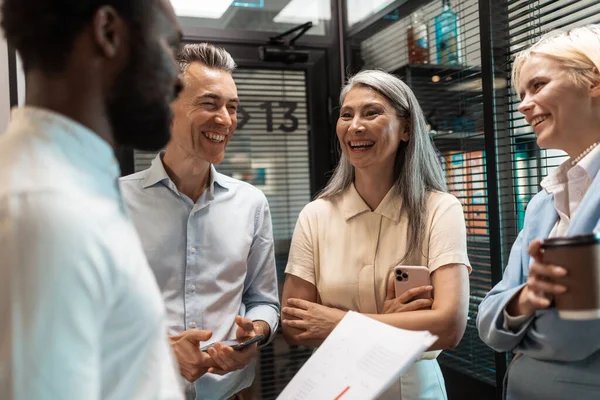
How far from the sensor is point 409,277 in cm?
146

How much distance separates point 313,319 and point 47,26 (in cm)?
105

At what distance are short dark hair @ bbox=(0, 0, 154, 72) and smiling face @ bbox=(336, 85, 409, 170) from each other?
1043 mm

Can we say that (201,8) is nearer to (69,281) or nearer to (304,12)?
(304,12)

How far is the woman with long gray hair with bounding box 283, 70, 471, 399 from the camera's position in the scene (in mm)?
1453

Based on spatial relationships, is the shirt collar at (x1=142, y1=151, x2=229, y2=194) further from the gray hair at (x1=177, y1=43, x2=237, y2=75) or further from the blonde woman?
the blonde woman

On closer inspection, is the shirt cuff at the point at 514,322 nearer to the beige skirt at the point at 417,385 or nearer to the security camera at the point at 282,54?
the beige skirt at the point at 417,385

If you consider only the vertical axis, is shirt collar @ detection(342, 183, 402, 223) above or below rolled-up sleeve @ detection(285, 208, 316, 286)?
above

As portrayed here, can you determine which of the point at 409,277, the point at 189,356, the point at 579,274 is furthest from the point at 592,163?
the point at 189,356

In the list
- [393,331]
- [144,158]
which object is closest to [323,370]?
[393,331]

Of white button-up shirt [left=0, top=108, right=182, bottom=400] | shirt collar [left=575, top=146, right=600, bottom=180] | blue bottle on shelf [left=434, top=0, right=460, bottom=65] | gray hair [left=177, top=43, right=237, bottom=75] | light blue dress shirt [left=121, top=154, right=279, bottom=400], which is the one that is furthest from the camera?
blue bottle on shelf [left=434, top=0, right=460, bottom=65]

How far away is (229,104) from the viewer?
1.70 metres

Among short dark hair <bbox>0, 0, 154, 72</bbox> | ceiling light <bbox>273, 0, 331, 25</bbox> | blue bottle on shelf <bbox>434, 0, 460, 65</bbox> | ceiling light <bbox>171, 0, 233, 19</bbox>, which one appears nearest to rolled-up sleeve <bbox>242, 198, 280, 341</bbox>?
short dark hair <bbox>0, 0, 154, 72</bbox>

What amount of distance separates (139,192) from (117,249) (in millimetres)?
1045

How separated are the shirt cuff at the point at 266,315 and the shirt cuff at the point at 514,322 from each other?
682 millimetres
